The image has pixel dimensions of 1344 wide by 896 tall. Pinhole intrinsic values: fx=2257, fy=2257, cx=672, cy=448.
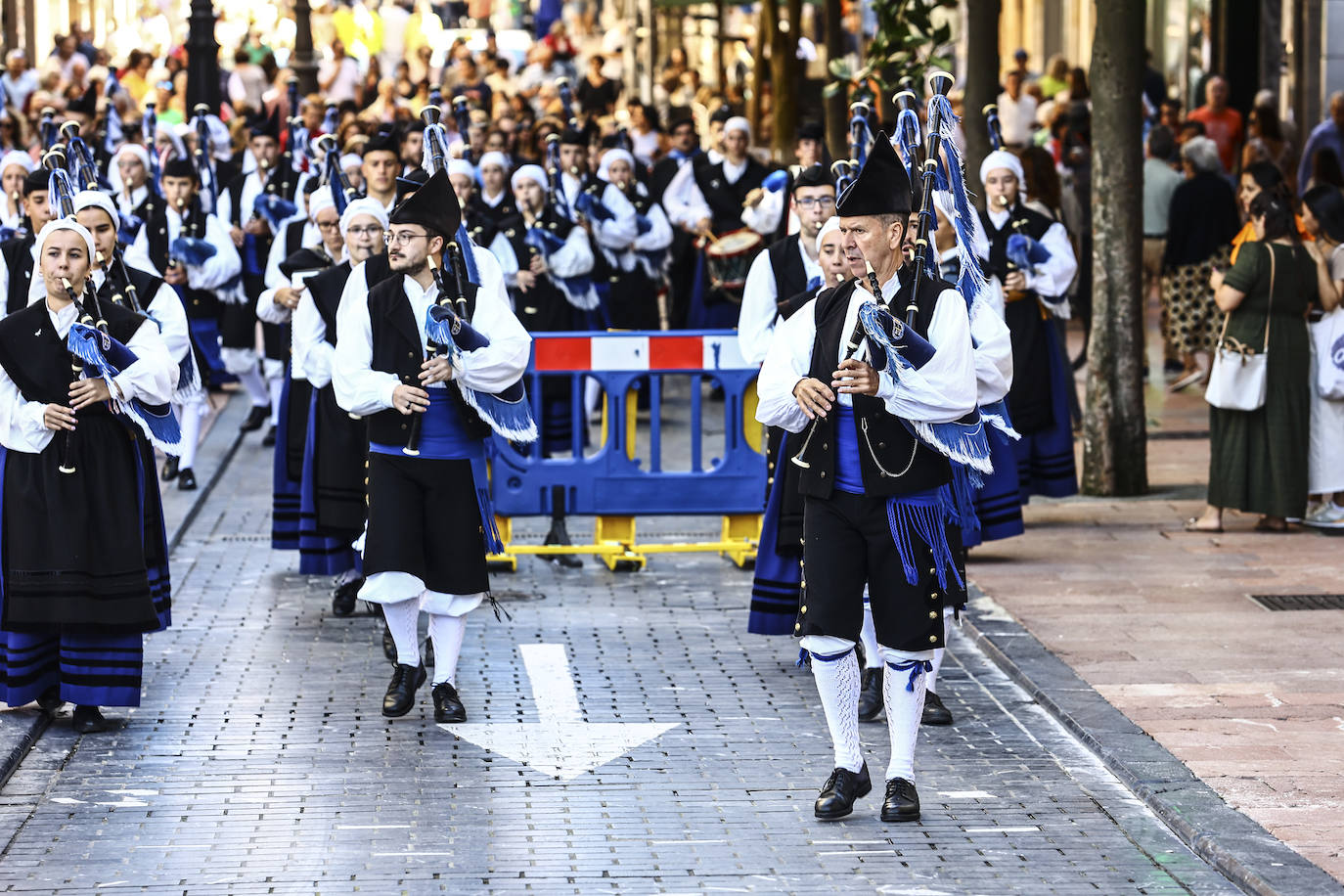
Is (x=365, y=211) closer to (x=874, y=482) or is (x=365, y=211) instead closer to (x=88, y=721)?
(x=88, y=721)

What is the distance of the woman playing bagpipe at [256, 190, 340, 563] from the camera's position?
10375mm

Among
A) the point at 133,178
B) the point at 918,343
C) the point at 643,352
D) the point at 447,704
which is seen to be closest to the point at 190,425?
the point at 133,178

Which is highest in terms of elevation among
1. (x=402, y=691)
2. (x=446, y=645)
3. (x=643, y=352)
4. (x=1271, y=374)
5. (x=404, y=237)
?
(x=404, y=237)

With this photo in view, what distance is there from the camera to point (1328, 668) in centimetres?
884

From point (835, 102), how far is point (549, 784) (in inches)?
578

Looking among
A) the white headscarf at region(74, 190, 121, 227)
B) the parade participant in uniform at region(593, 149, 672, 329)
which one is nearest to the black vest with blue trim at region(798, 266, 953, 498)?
the white headscarf at region(74, 190, 121, 227)

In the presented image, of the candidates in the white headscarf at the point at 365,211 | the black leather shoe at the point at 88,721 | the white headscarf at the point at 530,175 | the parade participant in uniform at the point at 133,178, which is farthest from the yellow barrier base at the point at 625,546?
the parade participant in uniform at the point at 133,178

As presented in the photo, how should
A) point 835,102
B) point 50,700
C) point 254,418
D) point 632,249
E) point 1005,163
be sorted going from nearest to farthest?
point 50,700, point 1005,163, point 254,418, point 632,249, point 835,102

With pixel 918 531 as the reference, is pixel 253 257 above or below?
above

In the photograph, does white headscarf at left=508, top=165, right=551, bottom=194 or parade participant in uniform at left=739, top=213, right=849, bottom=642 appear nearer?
parade participant in uniform at left=739, top=213, right=849, bottom=642

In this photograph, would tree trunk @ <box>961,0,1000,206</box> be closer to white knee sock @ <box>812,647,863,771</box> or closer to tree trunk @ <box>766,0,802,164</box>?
tree trunk @ <box>766,0,802,164</box>

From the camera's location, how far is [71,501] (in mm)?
7988

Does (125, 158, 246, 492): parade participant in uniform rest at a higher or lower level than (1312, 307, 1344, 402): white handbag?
higher

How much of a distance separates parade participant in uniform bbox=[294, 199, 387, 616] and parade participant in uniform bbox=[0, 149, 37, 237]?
109 inches
